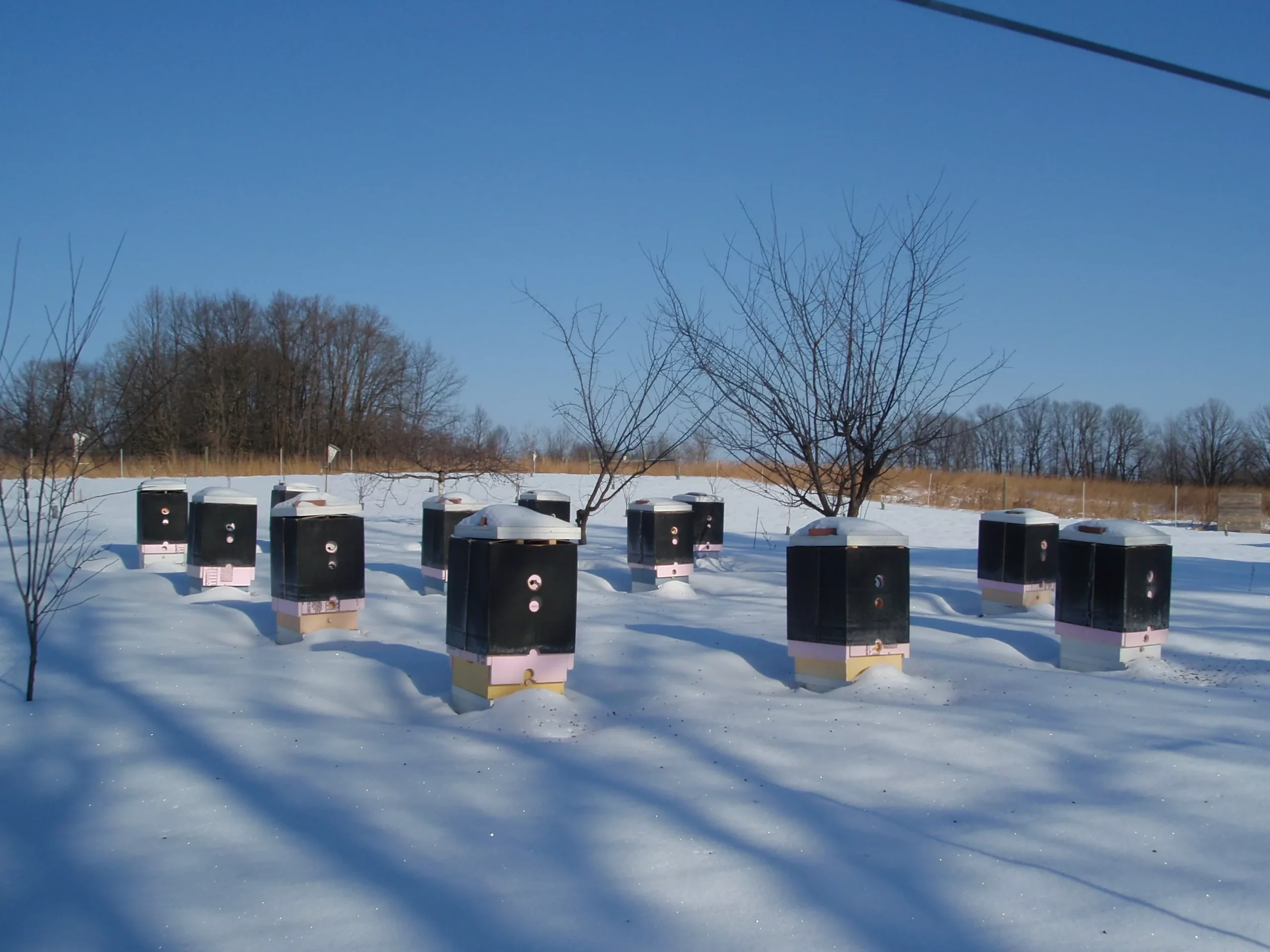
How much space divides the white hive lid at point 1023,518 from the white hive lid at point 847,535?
4333 millimetres

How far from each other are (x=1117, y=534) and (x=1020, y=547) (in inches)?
124

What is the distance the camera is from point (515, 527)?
6.90m

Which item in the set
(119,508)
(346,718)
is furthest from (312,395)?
(346,718)

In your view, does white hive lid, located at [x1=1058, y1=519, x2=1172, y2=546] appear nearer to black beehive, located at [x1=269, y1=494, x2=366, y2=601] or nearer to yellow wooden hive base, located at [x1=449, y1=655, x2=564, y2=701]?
yellow wooden hive base, located at [x1=449, y1=655, x2=564, y2=701]

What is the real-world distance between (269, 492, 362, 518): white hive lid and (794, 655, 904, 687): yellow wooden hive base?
4280 millimetres

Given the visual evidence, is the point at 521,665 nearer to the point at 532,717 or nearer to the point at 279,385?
the point at 532,717

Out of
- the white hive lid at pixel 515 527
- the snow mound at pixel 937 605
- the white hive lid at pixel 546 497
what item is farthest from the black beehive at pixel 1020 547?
the white hive lid at pixel 515 527

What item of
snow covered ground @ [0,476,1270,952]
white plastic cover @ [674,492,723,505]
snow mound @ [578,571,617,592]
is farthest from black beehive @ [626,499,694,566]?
snow covered ground @ [0,476,1270,952]

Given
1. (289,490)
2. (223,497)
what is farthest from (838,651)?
(289,490)

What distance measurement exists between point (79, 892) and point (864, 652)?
206 inches

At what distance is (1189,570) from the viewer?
16391 millimetres

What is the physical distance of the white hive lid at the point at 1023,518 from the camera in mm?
11695

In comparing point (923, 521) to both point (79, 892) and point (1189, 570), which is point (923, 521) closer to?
point (1189, 570)

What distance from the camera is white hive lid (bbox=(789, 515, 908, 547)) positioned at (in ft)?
25.1
